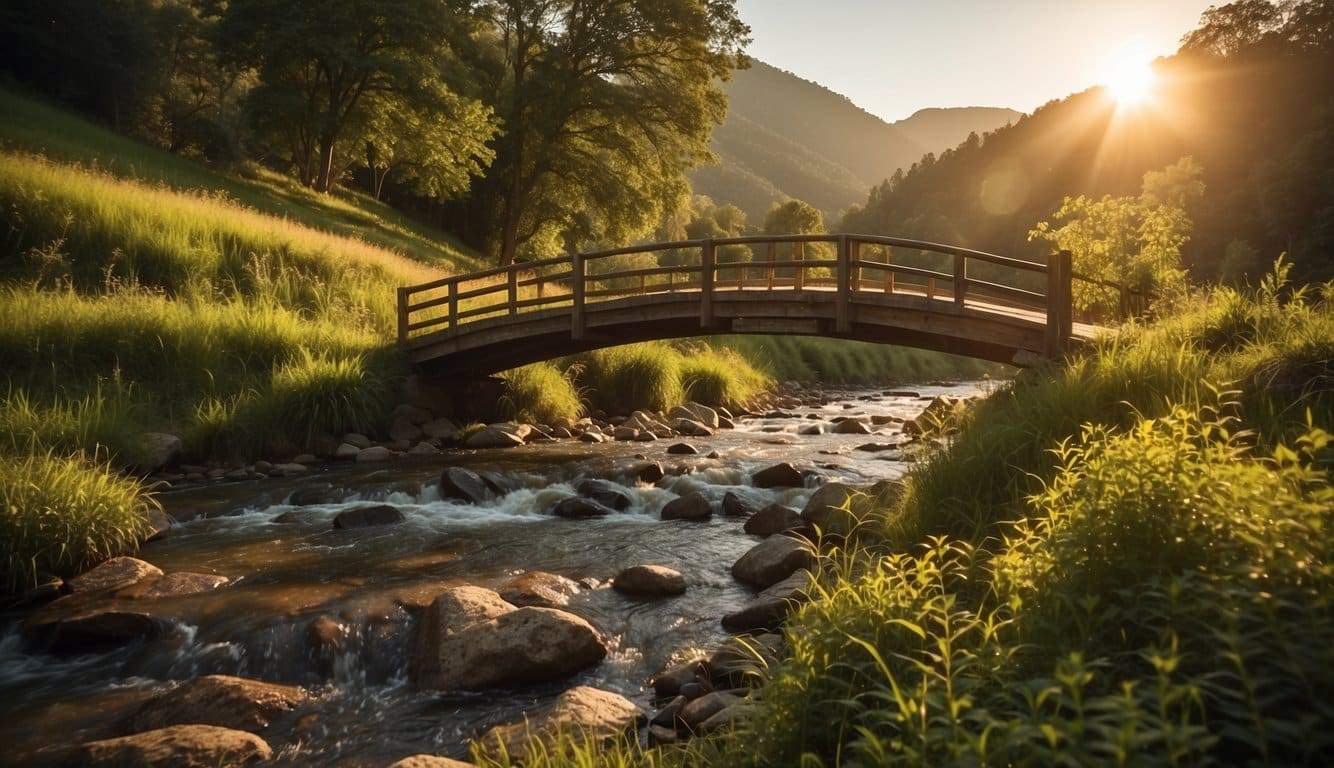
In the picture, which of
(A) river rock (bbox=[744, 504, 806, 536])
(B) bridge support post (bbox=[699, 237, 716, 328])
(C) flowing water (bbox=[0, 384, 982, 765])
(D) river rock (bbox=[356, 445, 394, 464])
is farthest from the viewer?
(B) bridge support post (bbox=[699, 237, 716, 328])

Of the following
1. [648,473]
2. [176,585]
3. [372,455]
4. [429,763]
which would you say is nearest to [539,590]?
[429,763]

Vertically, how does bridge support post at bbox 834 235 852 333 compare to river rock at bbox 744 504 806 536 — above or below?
above

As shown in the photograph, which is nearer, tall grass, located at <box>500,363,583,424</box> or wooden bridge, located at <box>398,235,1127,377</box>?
wooden bridge, located at <box>398,235,1127,377</box>

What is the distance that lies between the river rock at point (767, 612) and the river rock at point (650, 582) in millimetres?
731

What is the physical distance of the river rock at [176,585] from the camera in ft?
19.8

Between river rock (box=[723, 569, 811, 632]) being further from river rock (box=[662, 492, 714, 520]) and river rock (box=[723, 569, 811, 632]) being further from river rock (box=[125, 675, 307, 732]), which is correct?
river rock (box=[662, 492, 714, 520])

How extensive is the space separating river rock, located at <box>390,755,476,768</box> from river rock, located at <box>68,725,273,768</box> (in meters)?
0.91

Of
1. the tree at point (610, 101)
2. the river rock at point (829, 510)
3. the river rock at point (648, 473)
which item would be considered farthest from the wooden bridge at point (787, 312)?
the tree at point (610, 101)

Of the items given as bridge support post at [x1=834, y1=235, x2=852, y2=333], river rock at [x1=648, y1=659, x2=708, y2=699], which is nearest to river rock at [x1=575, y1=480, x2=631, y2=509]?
bridge support post at [x1=834, y1=235, x2=852, y2=333]

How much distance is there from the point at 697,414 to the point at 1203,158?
215 feet

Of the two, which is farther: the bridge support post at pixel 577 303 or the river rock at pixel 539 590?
the bridge support post at pixel 577 303

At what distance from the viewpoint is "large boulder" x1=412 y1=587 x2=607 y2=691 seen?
192 inches

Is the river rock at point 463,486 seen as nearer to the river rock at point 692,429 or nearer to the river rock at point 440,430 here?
the river rock at point 440,430

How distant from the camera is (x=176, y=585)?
6191 millimetres
